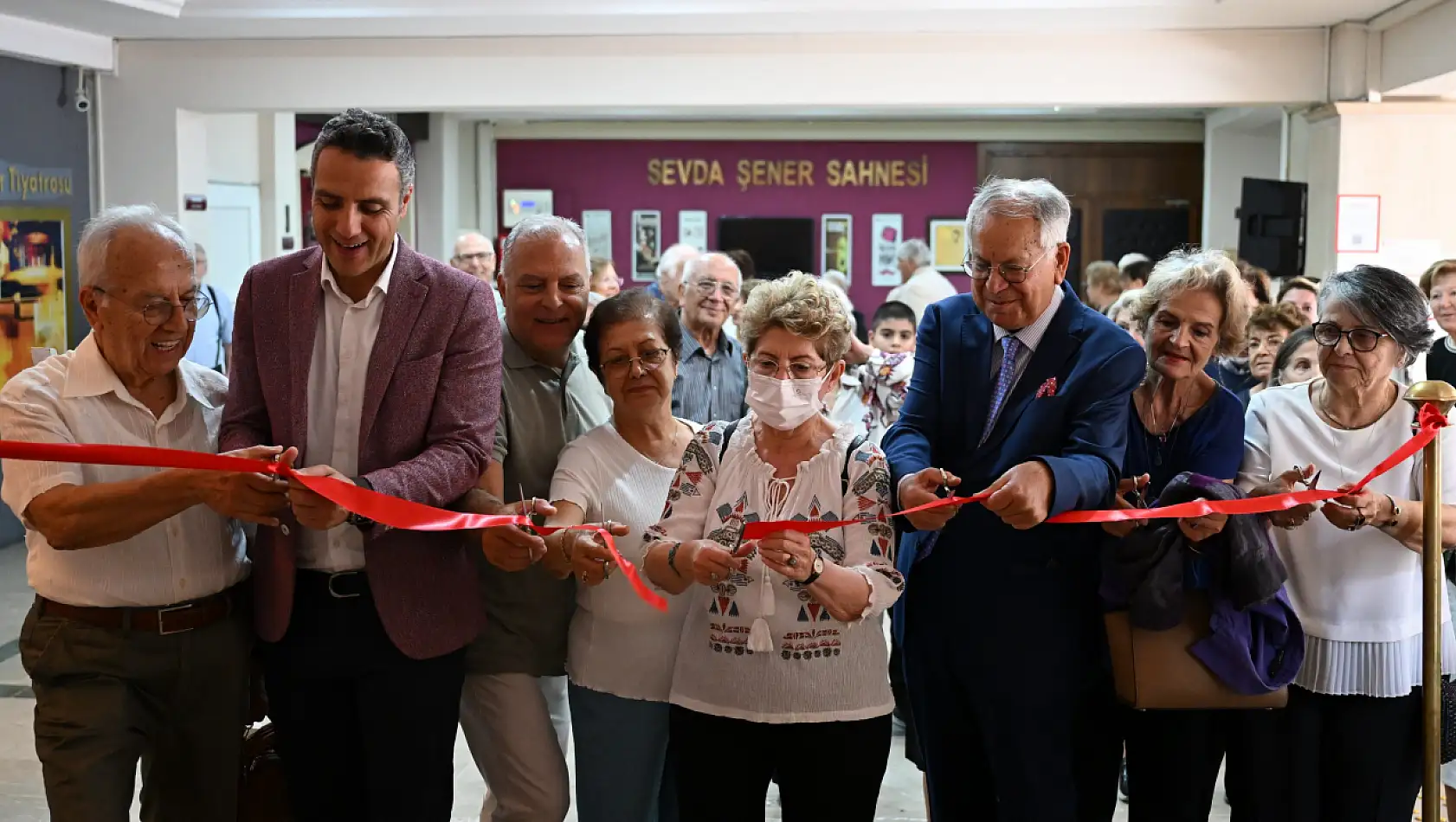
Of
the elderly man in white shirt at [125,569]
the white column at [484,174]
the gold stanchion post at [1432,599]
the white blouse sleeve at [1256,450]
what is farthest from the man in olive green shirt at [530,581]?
the white column at [484,174]

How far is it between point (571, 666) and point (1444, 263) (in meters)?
4.31

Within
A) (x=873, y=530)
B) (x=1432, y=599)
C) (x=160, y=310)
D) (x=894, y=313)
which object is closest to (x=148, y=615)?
(x=160, y=310)

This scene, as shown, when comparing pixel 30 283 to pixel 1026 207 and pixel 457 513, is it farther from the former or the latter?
pixel 1026 207

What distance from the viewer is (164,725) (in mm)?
2730

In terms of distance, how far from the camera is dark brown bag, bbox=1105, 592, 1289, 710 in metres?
2.75

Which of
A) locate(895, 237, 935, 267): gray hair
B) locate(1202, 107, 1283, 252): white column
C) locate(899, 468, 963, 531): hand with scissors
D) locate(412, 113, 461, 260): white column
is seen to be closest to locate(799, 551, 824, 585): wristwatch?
locate(899, 468, 963, 531): hand with scissors

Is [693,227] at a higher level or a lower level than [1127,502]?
higher

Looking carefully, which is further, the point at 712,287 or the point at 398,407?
the point at 712,287

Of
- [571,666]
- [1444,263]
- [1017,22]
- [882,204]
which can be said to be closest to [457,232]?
[882,204]

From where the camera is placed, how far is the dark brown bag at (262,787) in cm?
296

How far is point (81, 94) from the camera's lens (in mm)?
9414

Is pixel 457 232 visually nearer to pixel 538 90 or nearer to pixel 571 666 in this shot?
pixel 538 90

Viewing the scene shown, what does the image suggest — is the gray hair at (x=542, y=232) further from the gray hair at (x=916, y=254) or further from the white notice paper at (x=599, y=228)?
the white notice paper at (x=599, y=228)

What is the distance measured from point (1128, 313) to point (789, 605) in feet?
4.50
